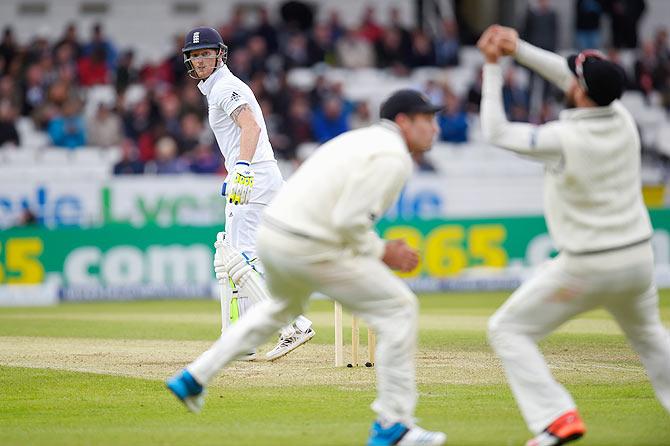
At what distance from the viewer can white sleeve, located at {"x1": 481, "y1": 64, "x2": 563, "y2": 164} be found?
239 inches

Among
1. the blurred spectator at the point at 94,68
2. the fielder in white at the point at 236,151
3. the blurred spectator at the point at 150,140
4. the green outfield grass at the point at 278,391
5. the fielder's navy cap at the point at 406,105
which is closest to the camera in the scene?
the fielder's navy cap at the point at 406,105

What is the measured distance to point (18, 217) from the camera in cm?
1967

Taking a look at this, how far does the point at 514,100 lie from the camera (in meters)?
24.1

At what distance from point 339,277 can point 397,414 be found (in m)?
0.71

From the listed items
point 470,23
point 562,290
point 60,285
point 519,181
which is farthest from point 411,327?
point 470,23

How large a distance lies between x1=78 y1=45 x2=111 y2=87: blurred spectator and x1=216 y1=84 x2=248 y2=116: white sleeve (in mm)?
14393

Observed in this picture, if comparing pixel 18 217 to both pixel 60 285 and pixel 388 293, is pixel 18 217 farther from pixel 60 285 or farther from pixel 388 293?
pixel 388 293

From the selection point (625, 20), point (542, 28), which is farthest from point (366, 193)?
point (625, 20)

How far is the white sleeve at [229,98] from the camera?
9805mm

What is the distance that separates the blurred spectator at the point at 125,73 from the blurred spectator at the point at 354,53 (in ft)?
11.0

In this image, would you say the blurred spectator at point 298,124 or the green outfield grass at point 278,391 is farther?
the blurred spectator at point 298,124

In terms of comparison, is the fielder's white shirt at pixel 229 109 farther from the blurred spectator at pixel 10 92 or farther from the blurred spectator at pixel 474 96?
the blurred spectator at pixel 474 96

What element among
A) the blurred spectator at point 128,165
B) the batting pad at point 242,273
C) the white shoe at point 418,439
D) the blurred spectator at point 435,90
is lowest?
the blurred spectator at point 128,165

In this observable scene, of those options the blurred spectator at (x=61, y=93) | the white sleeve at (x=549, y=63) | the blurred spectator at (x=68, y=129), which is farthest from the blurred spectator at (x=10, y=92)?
the white sleeve at (x=549, y=63)
